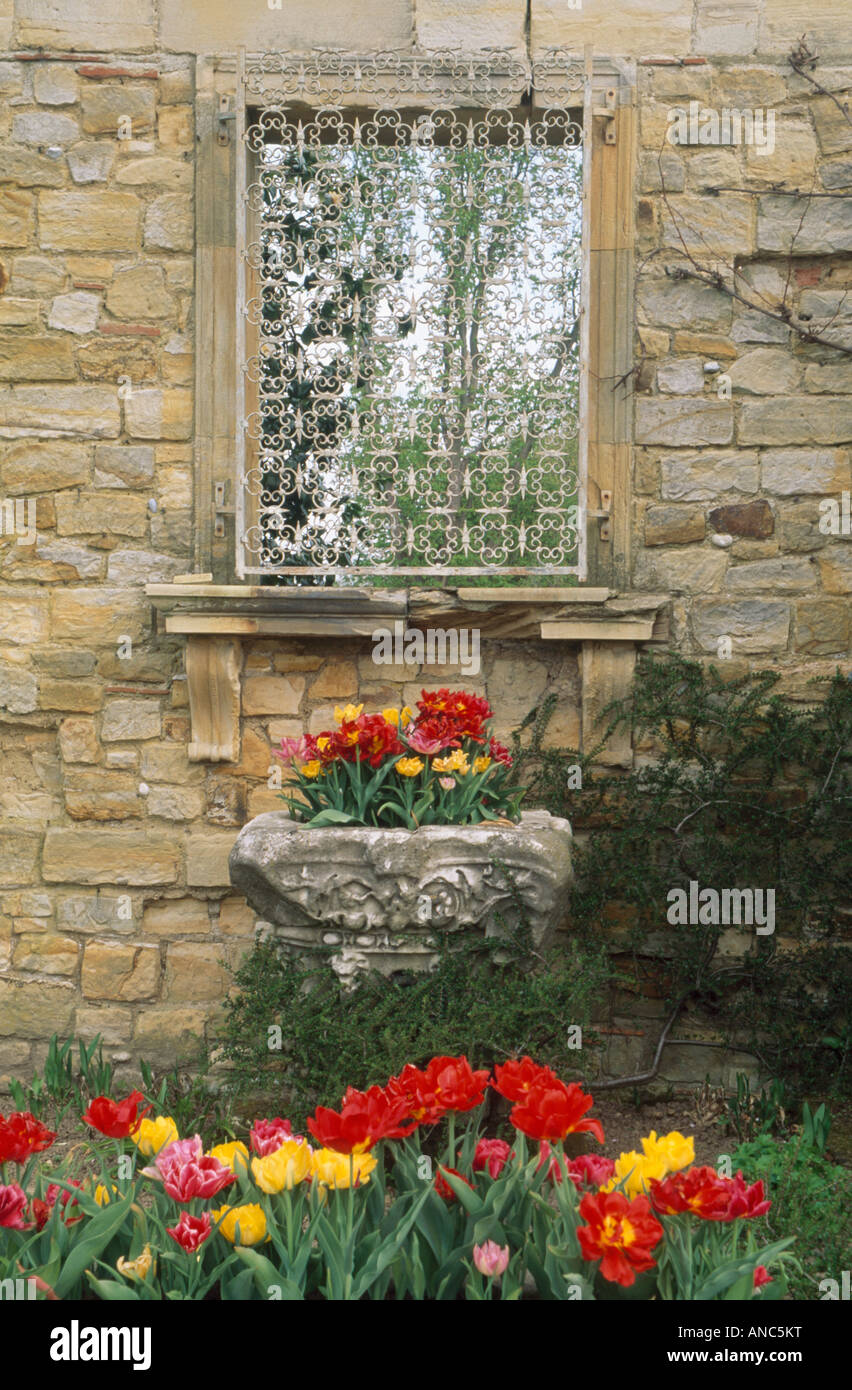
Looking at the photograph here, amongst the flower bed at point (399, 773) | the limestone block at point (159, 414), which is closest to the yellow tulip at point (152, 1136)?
the flower bed at point (399, 773)

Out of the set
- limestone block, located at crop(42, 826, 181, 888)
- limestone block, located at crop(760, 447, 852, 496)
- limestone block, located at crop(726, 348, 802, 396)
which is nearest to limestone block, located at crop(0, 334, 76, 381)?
limestone block, located at crop(42, 826, 181, 888)

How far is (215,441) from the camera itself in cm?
405

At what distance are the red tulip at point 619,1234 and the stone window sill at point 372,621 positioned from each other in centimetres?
261

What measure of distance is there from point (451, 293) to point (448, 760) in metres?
1.86

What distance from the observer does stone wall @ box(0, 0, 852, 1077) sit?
4.01 metres

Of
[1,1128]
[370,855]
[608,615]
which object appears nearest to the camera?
[1,1128]

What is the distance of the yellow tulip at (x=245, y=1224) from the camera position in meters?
1.58

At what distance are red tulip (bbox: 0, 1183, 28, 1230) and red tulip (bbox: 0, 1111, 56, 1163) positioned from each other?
5 centimetres

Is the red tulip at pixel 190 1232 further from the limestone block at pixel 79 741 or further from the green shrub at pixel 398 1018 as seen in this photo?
the limestone block at pixel 79 741

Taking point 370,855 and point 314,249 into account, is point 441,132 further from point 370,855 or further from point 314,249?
point 370,855

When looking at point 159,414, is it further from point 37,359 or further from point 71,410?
point 37,359

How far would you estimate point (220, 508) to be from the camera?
4.06 metres

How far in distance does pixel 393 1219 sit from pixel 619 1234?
1.39 ft

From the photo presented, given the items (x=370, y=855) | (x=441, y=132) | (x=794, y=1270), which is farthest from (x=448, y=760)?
(x=441, y=132)
